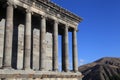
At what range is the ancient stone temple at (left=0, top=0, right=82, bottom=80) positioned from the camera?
23.8m

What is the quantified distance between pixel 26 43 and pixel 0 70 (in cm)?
501

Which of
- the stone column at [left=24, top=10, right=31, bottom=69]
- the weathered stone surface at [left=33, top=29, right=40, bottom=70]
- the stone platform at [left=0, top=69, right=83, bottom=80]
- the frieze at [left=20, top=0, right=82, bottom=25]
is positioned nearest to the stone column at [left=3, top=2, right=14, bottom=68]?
the stone platform at [left=0, top=69, right=83, bottom=80]

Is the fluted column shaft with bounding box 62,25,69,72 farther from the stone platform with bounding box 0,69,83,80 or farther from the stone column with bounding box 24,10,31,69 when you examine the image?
the stone column with bounding box 24,10,31,69

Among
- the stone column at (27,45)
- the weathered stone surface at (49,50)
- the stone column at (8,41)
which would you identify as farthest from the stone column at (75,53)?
the stone column at (8,41)

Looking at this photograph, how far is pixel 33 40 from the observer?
30812 millimetres

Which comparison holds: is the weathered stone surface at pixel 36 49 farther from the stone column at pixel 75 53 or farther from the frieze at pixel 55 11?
the stone column at pixel 75 53

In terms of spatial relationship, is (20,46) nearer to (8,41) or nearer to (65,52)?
(8,41)

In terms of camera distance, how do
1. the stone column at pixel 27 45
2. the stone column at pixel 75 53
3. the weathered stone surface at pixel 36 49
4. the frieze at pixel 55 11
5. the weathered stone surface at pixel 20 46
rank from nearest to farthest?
the stone column at pixel 27 45 < the weathered stone surface at pixel 20 46 < the frieze at pixel 55 11 < the weathered stone surface at pixel 36 49 < the stone column at pixel 75 53

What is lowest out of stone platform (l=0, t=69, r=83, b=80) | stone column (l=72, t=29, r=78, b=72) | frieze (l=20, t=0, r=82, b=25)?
stone platform (l=0, t=69, r=83, b=80)

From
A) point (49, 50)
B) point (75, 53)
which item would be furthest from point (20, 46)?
point (75, 53)

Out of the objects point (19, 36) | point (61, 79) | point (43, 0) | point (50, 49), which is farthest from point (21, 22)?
point (61, 79)

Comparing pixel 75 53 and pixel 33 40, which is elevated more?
pixel 33 40

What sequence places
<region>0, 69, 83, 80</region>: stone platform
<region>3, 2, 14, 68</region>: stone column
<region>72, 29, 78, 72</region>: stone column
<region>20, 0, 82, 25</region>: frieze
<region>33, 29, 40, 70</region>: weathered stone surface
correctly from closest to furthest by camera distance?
<region>0, 69, 83, 80</region>: stone platform
<region>3, 2, 14, 68</region>: stone column
<region>20, 0, 82, 25</region>: frieze
<region>33, 29, 40, 70</region>: weathered stone surface
<region>72, 29, 78, 72</region>: stone column

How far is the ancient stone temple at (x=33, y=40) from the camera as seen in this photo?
23.8 m
